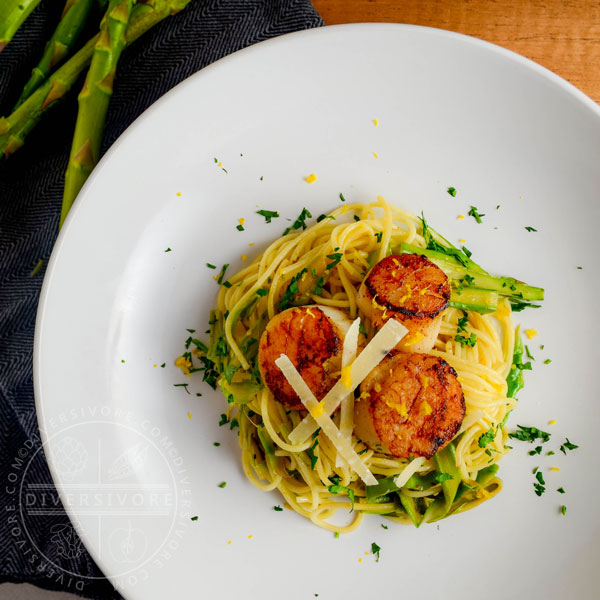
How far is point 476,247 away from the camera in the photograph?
333 cm

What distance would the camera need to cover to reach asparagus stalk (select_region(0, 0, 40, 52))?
3180 millimetres

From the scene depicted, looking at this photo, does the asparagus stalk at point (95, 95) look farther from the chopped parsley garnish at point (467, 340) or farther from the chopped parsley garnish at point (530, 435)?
the chopped parsley garnish at point (530, 435)

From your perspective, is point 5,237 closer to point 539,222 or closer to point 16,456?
point 16,456

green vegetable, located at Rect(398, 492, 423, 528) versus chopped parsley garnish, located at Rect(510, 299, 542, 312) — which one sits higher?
chopped parsley garnish, located at Rect(510, 299, 542, 312)

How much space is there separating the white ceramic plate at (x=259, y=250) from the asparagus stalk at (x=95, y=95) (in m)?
0.38

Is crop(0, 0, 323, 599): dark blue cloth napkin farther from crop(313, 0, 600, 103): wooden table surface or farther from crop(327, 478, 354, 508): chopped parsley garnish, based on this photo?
crop(327, 478, 354, 508): chopped parsley garnish

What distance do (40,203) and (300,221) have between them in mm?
1651

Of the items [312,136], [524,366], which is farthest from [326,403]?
[312,136]

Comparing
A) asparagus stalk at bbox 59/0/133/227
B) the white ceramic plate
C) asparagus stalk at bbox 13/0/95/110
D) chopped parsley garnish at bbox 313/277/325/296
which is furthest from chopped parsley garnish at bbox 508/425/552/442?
asparagus stalk at bbox 13/0/95/110

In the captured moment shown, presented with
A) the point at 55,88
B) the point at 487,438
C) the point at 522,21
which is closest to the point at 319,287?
the point at 487,438

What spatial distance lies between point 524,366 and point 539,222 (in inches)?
32.7

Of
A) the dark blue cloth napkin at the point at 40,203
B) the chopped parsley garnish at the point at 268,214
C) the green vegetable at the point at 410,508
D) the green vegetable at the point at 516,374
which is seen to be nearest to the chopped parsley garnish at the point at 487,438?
the green vegetable at the point at 516,374

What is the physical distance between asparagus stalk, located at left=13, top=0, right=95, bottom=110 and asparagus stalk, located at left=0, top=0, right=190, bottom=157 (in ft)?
0.18

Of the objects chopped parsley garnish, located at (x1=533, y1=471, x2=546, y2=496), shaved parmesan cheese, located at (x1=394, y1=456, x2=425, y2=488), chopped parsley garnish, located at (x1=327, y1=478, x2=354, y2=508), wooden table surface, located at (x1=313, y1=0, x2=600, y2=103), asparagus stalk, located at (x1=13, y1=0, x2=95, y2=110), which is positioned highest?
asparagus stalk, located at (x1=13, y1=0, x2=95, y2=110)
